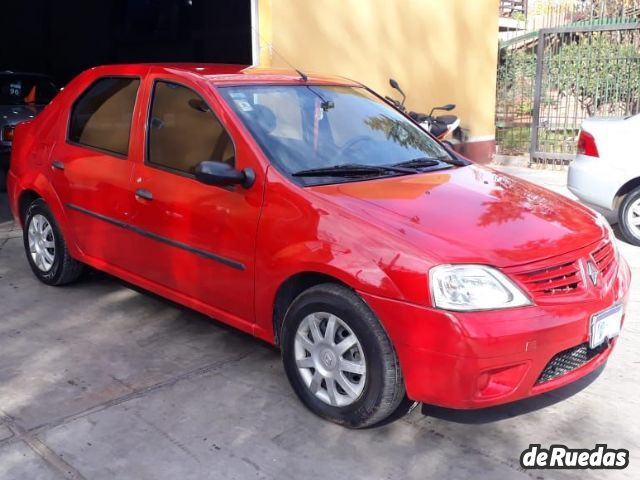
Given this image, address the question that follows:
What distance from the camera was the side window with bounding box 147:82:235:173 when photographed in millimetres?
3996

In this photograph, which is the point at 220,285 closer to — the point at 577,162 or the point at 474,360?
the point at 474,360

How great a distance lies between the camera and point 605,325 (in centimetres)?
333

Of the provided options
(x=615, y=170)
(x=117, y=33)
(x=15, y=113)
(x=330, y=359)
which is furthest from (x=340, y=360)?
(x=117, y=33)

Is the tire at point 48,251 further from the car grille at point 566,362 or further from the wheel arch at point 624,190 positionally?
the wheel arch at point 624,190

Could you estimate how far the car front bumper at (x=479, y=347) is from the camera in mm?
2961

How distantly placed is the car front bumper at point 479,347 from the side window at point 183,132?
136cm

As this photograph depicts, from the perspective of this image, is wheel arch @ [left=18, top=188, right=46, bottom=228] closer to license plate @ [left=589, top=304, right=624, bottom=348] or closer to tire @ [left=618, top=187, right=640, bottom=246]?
license plate @ [left=589, top=304, right=624, bottom=348]

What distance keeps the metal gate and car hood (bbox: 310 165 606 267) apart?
7.66 metres

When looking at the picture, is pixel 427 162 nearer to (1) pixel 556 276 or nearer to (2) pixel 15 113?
(1) pixel 556 276

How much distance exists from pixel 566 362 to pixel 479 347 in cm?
58

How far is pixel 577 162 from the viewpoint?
278 inches

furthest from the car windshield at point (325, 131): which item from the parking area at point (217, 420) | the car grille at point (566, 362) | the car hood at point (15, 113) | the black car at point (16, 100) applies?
the car hood at point (15, 113)

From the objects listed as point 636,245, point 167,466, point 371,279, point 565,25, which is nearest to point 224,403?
point 167,466

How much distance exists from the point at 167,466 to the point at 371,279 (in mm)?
1196
